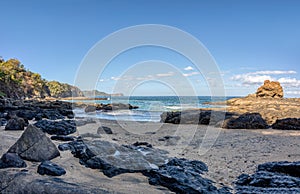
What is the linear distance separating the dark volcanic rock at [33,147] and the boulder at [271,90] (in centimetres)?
3994

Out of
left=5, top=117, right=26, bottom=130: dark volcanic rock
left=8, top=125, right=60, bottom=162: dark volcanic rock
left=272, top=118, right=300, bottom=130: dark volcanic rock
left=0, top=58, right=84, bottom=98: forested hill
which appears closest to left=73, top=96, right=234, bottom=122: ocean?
left=272, top=118, right=300, bottom=130: dark volcanic rock

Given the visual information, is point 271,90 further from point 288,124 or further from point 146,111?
point 288,124

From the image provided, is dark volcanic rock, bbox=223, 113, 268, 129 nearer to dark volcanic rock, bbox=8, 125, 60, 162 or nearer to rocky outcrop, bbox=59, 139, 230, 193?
rocky outcrop, bbox=59, 139, 230, 193

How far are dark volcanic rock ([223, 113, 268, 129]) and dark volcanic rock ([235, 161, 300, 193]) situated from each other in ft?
25.8

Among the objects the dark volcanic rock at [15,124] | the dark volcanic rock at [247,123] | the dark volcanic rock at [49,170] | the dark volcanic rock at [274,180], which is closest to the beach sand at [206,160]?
the dark volcanic rock at [49,170]

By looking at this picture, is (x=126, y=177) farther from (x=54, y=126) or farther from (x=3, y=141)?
Answer: (x=54, y=126)

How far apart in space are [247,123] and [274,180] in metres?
8.92

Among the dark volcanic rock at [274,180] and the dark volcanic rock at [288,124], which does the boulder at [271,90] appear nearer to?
the dark volcanic rock at [288,124]

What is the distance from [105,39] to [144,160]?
669 cm

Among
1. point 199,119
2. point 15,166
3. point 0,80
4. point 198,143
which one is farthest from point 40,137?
point 0,80

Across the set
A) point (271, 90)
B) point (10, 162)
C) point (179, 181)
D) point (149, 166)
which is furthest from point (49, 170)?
point (271, 90)

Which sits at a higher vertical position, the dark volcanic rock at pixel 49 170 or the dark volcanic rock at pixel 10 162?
the dark volcanic rock at pixel 10 162

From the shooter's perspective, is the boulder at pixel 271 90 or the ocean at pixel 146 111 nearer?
the ocean at pixel 146 111

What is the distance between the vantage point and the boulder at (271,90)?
3850 centimetres
